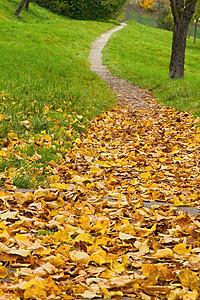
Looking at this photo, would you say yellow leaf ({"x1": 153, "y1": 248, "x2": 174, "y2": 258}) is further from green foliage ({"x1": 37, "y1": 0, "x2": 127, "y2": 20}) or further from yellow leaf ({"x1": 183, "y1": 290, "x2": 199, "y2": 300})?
green foliage ({"x1": 37, "y1": 0, "x2": 127, "y2": 20})

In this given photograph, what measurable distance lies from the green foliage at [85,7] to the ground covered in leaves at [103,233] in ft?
109

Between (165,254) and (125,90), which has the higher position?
(125,90)

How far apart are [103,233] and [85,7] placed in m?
38.1

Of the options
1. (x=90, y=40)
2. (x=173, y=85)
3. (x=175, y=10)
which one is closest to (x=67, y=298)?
(x=173, y=85)

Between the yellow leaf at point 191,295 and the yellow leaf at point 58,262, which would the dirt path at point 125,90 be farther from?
the yellow leaf at point 191,295

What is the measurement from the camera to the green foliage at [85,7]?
107ft

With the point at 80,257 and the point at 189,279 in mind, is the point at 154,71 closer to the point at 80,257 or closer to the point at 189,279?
the point at 80,257

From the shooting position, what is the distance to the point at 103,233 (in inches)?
88.7

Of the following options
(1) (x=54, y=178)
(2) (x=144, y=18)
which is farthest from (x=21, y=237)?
(2) (x=144, y=18)

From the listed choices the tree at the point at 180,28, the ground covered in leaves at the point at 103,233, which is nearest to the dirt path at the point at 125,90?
the tree at the point at 180,28

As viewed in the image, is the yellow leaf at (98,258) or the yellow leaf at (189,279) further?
the yellow leaf at (98,258)

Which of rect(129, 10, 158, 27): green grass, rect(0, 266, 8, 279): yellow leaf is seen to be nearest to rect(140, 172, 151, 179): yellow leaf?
rect(0, 266, 8, 279): yellow leaf

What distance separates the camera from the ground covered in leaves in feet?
5.32

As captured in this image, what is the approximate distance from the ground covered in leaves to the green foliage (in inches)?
1308
